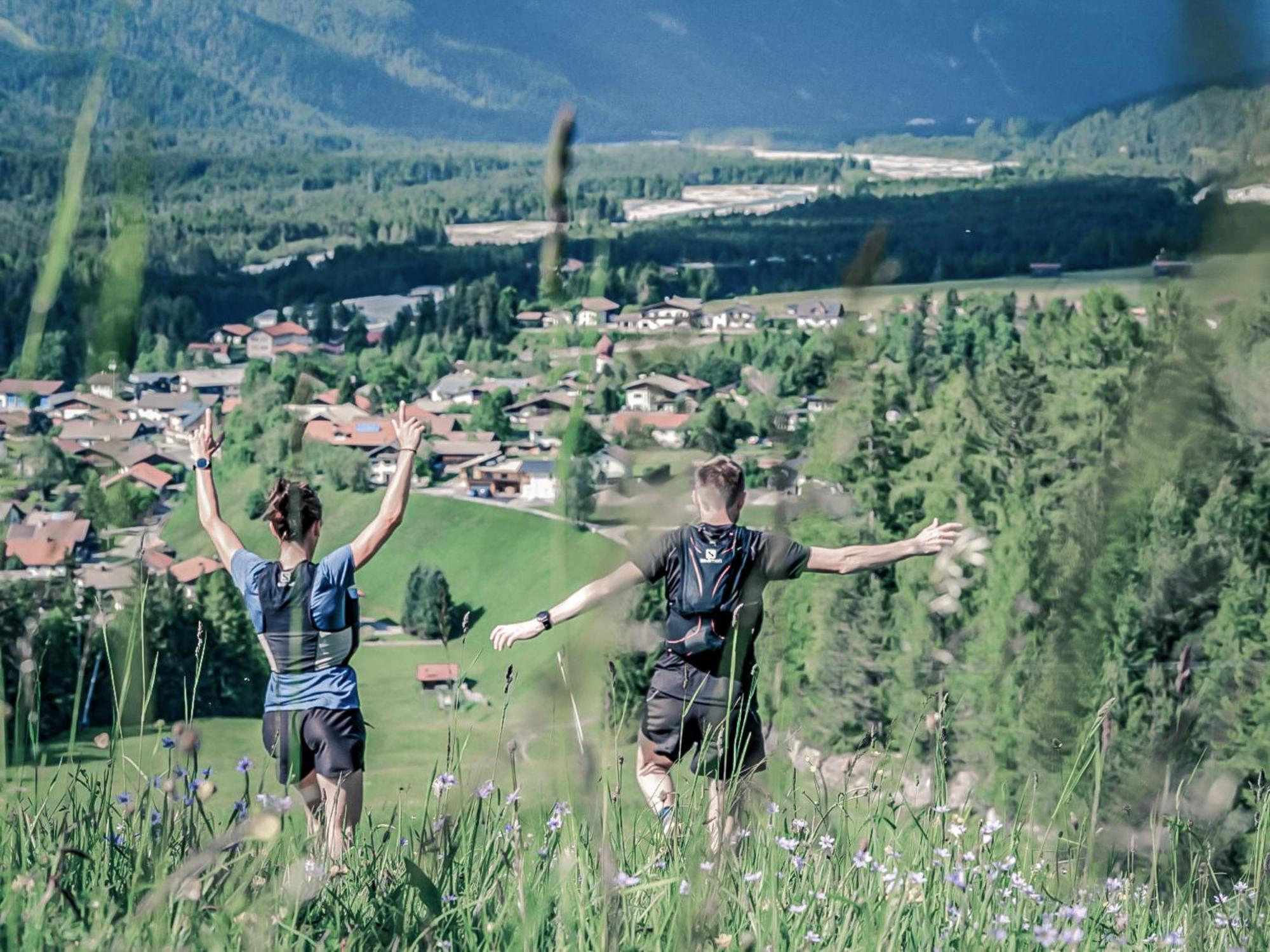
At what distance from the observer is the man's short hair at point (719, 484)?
8.53 ft

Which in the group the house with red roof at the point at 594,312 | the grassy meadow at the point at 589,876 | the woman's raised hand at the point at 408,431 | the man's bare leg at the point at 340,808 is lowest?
the man's bare leg at the point at 340,808

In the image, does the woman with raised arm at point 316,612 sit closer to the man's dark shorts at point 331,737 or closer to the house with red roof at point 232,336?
the man's dark shorts at point 331,737

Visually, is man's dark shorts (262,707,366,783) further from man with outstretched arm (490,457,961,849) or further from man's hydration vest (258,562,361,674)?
man with outstretched arm (490,457,961,849)

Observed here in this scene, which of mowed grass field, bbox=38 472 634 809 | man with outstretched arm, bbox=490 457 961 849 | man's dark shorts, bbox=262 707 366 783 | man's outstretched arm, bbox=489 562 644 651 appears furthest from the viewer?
man with outstretched arm, bbox=490 457 961 849

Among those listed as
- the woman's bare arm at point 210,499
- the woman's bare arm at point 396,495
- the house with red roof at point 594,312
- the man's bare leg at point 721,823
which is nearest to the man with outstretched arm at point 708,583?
the woman's bare arm at point 396,495

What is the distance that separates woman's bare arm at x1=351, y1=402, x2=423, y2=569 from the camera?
2.22m

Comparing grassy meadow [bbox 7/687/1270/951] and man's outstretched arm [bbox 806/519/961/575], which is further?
man's outstretched arm [bbox 806/519/961/575]

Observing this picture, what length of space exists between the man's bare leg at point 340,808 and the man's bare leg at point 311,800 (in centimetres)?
1

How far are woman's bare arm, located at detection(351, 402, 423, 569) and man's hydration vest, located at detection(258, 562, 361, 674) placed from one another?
0.10 m

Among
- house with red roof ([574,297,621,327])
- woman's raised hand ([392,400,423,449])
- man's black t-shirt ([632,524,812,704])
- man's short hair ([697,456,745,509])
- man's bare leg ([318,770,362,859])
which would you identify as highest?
woman's raised hand ([392,400,423,449])

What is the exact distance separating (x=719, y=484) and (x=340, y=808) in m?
1.00

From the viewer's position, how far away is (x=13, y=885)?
940 millimetres

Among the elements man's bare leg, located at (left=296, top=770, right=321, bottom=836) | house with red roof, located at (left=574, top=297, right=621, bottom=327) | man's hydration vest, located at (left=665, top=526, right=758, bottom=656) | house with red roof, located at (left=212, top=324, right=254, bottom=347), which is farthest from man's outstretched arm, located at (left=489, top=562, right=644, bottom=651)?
house with red roof, located at (left=574, top=297, right=621, bottom=327)

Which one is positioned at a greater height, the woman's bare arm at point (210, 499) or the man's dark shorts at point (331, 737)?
the woman's bare arm at point (210, 499)
